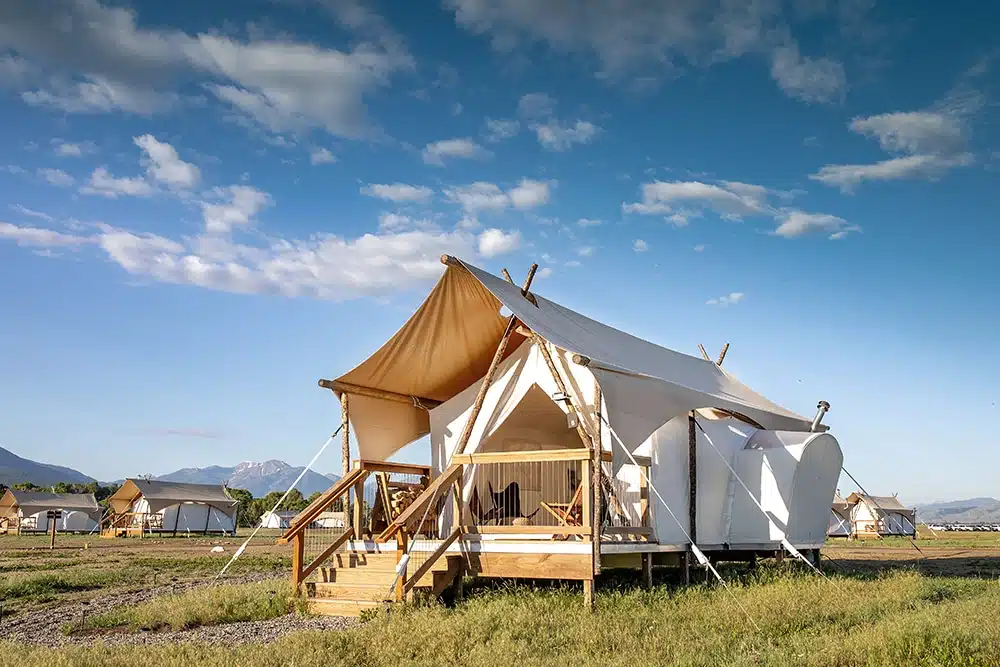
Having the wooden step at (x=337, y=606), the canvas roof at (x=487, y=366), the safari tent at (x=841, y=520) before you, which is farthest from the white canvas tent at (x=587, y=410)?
the safari tent at (x=841, y=520)

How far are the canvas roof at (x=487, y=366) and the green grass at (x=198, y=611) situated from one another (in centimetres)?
285

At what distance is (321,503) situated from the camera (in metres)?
11.1

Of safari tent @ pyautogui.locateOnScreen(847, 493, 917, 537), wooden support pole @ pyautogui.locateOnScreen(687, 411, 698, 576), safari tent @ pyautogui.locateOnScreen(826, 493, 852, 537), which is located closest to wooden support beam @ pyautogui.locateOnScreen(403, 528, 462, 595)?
wooden support pole @ pyautogui.locateOnScreen(687, 411, 698, 576)

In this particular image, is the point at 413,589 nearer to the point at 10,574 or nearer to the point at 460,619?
the point at 460,619

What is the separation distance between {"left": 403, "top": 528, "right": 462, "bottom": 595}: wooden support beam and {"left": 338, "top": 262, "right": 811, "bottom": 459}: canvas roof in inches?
94.8

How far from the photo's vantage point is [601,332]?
13664 millimetres

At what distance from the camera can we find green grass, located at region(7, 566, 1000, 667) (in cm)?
673

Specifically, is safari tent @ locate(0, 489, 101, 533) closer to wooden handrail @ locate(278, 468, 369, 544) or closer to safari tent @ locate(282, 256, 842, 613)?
safari tent @ locate(282, 256, 842, 613)

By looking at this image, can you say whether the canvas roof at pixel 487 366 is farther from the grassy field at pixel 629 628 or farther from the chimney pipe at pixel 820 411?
the grassy field at pixel 629 628

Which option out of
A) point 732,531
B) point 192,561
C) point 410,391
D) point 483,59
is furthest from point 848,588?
point 192,561

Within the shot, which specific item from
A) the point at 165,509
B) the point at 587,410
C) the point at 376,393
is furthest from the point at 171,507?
the point at 587,410

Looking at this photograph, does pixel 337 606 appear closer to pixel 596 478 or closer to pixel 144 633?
pixel 144 633

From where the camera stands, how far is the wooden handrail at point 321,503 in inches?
426

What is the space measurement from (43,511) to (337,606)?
46610 millimetres
